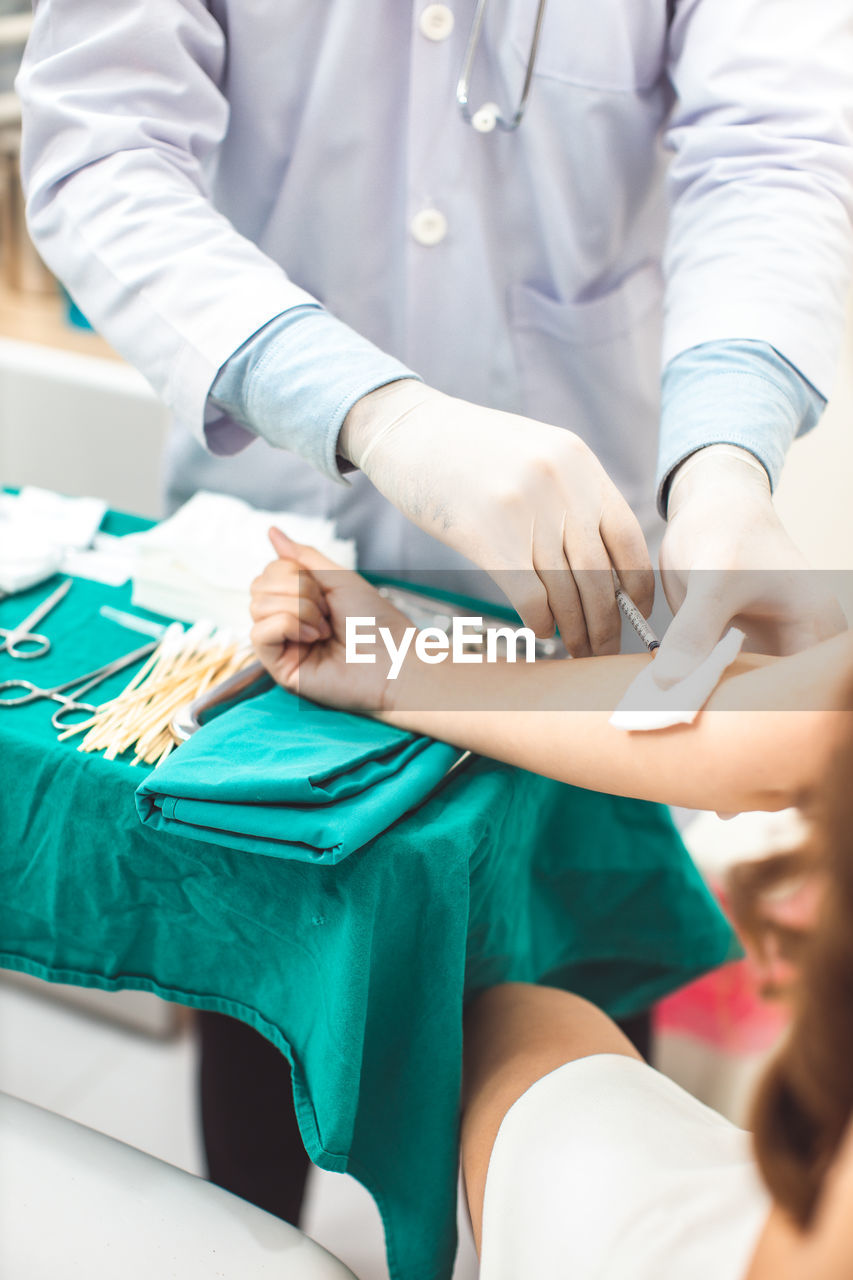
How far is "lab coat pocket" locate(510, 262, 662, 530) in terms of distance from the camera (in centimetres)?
99

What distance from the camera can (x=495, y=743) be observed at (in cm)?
75

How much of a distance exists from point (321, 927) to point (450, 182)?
66 centimetres

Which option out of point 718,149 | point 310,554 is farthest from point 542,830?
point 718,149

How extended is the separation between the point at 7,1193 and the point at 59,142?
2.65 ft

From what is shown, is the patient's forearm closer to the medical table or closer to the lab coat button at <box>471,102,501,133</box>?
the medical table

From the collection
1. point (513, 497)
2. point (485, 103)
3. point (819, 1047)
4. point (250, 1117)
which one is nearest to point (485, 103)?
point (485, 103)

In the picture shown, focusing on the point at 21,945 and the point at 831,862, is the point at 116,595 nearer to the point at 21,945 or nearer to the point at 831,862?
the point at 21,945

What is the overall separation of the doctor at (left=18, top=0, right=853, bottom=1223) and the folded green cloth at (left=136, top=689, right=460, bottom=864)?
16 cm

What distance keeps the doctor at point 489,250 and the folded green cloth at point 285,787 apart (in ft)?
0.54

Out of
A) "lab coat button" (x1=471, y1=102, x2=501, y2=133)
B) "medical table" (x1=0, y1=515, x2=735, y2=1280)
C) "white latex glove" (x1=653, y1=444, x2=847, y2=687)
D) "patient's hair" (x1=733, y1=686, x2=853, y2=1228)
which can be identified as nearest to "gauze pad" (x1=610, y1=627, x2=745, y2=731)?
"white latex glove" (x1=653, y1=444, x2=847, y2=687)

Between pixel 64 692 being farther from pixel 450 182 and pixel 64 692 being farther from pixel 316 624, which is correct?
pixel 450 182

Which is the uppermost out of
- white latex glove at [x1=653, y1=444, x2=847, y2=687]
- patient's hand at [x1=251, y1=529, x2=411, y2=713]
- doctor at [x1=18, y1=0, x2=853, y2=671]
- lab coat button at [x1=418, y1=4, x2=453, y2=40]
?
lab coat button at [x1=418, y1=4, x2=453, y2=40]

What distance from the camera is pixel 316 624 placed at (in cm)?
82

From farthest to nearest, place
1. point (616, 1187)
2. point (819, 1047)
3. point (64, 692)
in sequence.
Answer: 1. point (64, 692)
2. point (616, 1187)
3. point (819, 1047)
